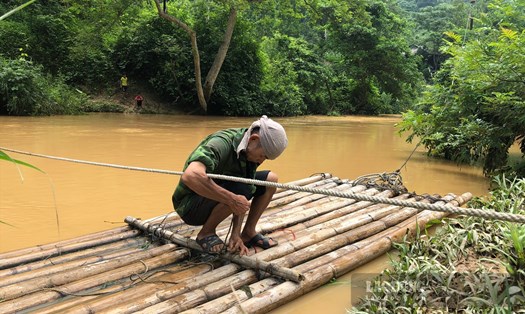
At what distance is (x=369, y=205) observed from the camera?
352 cm

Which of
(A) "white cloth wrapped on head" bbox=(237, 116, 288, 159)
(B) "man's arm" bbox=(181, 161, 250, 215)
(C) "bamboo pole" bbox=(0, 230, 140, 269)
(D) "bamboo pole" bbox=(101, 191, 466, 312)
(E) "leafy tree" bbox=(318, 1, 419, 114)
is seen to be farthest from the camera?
(E) "leafy tree" bbox=(318, 1, 419, 114)

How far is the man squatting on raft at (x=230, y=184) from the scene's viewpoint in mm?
2045

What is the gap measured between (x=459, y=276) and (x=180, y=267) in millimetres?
1361

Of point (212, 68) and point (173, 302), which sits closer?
point (173, 302)

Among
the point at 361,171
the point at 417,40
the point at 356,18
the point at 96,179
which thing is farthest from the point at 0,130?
the point at 417,40

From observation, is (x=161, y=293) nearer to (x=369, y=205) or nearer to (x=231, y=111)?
(x=369, y=205)

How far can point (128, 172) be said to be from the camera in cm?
503

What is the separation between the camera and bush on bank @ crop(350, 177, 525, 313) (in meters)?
1.79

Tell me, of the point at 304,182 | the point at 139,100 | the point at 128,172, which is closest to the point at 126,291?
the point at 304,182

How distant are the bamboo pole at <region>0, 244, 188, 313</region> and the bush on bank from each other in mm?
1021

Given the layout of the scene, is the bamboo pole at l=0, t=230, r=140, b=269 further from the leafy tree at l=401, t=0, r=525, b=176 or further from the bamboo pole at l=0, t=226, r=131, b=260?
the leafy tree at l=401, t=0, r=525, b=176

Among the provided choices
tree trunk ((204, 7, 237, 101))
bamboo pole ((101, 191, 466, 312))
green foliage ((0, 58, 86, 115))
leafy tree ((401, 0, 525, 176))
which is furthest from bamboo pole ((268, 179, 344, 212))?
tree trunk ((204, 7, 237, 101))

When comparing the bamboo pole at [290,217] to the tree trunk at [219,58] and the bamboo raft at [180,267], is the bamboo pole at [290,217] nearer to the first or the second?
the bamboo raft at [180,267]

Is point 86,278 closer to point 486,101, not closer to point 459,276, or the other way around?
point 459,276
